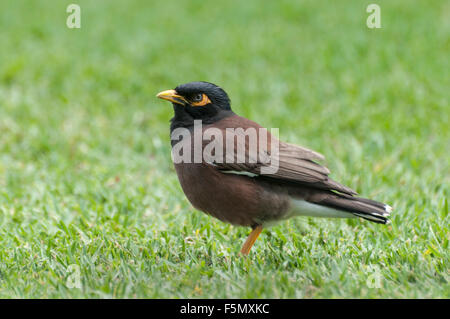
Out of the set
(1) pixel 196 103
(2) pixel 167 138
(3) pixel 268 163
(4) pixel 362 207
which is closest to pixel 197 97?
(1) pixel 196 103

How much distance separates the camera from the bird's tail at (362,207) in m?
4.53

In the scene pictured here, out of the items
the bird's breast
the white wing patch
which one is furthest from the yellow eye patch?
the white wing patch

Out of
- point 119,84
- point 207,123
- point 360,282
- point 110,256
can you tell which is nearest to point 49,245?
point 110,256

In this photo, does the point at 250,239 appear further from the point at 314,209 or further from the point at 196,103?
the point at 196,103

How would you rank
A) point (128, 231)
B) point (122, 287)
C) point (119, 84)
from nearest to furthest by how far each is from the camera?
1. point (122, 287)
2. point (128, 231)
3. point (119, 84)

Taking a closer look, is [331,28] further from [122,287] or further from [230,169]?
[122,287]

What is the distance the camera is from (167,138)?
26.9 ft

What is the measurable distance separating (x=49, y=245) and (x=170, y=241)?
97 centimetres

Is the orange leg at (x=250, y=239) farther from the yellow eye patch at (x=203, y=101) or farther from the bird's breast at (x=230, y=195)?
the yellow eye patch at (x=203, y=101)

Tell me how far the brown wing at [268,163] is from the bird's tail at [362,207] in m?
0.10

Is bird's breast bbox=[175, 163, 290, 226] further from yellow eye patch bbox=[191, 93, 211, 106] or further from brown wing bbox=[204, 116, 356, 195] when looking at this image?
yellow eye patch bbox=[191, 93, 211, 106]

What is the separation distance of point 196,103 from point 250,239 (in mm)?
1148

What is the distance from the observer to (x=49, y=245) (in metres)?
5.05

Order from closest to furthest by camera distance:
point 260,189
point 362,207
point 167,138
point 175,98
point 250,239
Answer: point 362,207 → point 260,189 → point 250,239 → point 175,98 → point 167,138
